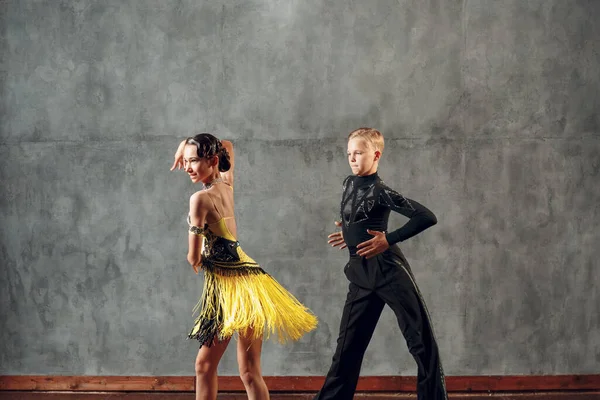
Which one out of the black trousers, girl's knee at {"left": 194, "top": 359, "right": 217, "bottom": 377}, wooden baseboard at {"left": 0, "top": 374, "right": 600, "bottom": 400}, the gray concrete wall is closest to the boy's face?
the black trousers

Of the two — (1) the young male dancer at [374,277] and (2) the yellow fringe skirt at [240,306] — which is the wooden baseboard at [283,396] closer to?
(1) the young male dancer at [374,277]

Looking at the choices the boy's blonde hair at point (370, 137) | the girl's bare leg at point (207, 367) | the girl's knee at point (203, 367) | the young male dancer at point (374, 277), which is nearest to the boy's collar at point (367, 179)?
the young male dancer at point (374, 277)

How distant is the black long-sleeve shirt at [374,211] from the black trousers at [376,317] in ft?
0.39

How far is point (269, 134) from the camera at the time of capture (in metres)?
4.60

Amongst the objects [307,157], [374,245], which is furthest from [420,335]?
[307,157]

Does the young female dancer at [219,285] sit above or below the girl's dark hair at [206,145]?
below

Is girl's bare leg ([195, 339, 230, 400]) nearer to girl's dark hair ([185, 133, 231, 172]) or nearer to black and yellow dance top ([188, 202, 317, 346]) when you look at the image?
black and yellow dance top ([188, 202, 317, 346])

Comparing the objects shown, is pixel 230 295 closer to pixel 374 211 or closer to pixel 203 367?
pixel 203 367

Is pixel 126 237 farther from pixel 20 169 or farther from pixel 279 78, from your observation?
pixel 279 78

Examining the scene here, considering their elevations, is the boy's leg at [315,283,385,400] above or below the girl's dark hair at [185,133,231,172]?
below

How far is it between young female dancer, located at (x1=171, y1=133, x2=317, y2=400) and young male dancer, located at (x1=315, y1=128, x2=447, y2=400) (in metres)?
0.34

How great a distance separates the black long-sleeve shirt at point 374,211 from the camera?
A: 3551 millimetres

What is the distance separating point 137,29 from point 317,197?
1473mm

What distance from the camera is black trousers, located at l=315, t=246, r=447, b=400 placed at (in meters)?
3.56
